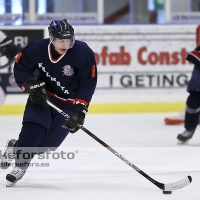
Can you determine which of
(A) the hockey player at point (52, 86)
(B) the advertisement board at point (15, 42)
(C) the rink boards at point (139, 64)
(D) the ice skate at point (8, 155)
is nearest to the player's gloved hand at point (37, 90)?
(A) the hockey player at point (52, 86)

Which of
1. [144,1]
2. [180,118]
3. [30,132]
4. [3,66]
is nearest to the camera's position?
[30,132]

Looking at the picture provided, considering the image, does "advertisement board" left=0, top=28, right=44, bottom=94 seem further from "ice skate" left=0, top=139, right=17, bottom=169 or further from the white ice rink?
"ice skate" left=0, top=139, right=17, bottom=169

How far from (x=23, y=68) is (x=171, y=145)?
177 cm

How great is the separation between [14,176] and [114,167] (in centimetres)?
85

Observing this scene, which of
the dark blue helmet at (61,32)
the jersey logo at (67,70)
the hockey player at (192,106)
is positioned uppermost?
the dark blue helmet at (61,32)

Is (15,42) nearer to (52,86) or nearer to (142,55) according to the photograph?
(142,55)

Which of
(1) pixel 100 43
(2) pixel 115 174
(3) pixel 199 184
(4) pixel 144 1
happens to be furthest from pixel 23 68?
(4) pixel 144 1

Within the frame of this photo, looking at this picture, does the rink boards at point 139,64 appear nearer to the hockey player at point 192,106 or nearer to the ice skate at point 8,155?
the hockey player at point 192,106

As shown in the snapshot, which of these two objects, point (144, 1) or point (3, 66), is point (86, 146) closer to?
point (3, 66)

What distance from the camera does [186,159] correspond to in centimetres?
428

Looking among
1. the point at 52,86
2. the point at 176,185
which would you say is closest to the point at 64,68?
the point at 52,86

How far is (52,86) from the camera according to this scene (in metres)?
3.49

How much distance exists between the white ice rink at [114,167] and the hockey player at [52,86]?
220 millimetres

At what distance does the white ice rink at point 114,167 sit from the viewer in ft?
10.6
